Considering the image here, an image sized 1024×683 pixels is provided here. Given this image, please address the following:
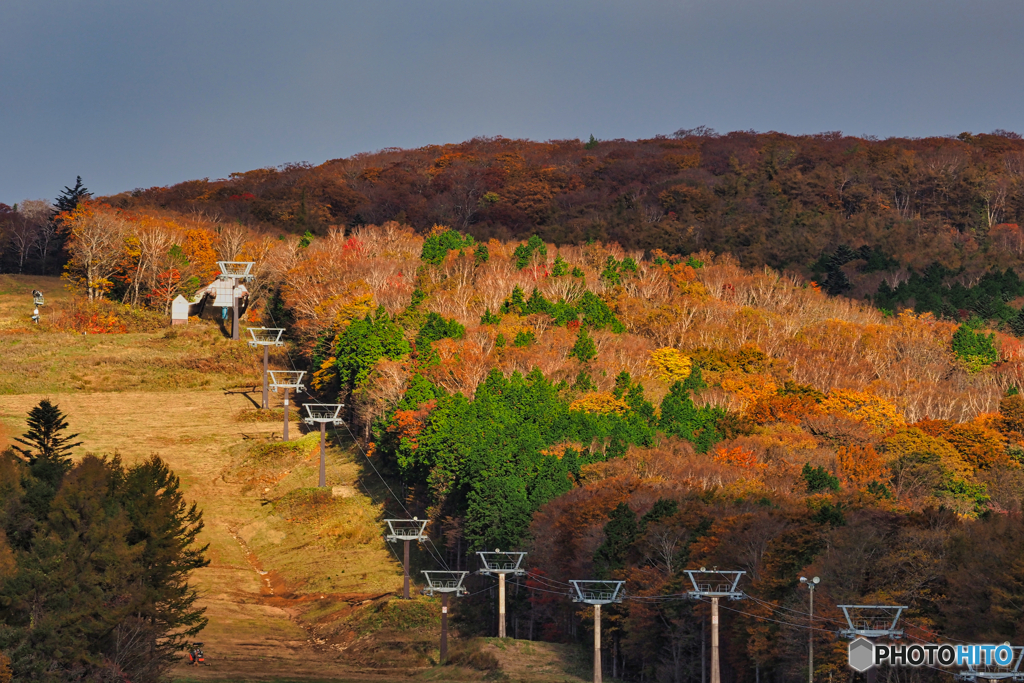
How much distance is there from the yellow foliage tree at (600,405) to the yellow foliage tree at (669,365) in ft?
40.3

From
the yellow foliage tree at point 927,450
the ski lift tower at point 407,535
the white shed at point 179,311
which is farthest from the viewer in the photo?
the white shed at point 179,311

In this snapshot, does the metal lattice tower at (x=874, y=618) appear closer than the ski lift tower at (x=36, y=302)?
Yes

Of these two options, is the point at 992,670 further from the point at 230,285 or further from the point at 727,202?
the point at 727,202

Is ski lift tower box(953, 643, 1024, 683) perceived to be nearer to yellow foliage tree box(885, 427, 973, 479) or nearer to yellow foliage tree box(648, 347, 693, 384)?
yellow foliage tree box(885, 427, 973, 479)

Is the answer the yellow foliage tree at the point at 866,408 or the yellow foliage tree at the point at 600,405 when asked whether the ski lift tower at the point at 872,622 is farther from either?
the yellow foliage tree at the point at 866,408

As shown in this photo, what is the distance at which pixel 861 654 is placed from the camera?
46.5 m

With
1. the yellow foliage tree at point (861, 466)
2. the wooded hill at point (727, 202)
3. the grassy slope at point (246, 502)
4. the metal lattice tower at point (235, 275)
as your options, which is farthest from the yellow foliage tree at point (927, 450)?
the metal lattice tower at point (235, 275)

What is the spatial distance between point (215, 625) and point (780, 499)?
29.1 meters

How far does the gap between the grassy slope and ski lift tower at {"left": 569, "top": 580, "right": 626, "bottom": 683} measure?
125 inches

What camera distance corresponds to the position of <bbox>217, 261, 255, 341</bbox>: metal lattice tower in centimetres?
12131

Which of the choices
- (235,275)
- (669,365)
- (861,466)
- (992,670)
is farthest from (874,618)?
(235,275)

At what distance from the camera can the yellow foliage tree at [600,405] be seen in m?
88.3

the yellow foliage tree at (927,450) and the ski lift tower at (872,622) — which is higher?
the yellow foliage tree at (927,450)

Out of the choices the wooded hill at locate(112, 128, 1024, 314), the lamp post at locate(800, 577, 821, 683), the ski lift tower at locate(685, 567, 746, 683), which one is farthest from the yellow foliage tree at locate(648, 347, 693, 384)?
the lamp post at locate(800, 577, 821, 683)
